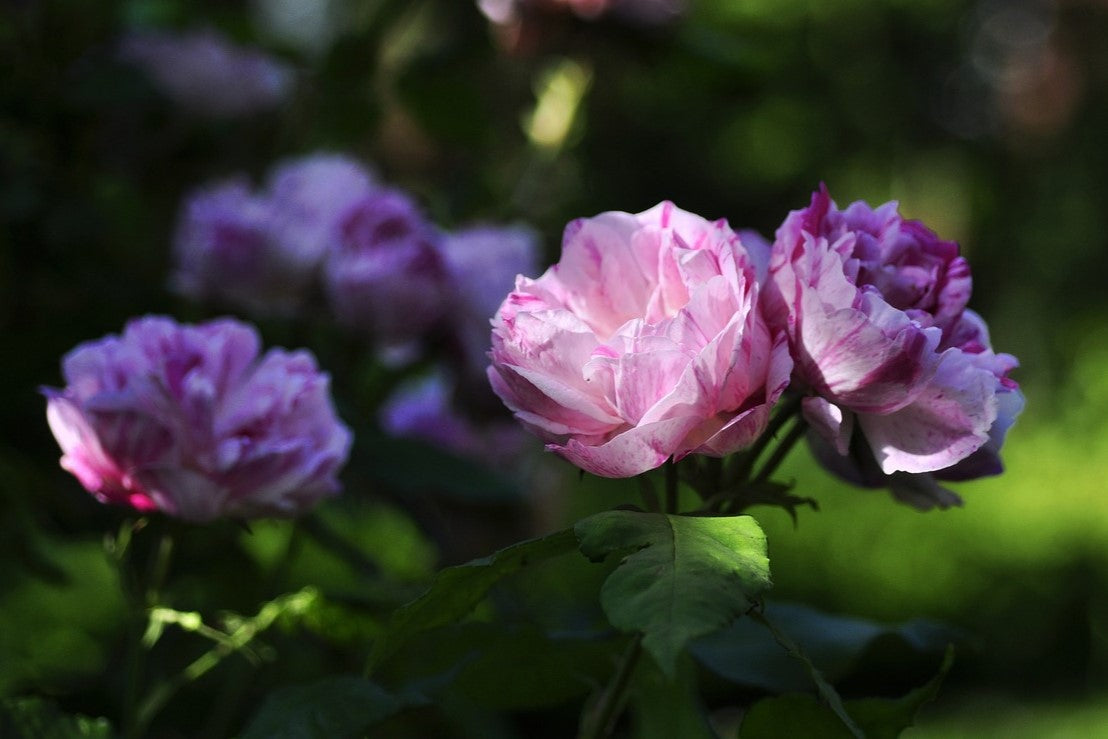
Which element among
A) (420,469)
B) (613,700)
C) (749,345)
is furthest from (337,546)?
(749,345)

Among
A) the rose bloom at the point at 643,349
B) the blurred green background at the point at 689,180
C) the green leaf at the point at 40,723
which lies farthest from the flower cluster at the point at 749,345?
the blurred green background at the point at 689,180

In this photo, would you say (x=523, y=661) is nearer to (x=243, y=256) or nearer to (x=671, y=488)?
(x=671, y=488)

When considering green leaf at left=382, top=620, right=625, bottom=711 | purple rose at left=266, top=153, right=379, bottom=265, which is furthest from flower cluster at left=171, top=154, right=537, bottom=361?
green leaf at left=382, top=620, right=625, bottom=711

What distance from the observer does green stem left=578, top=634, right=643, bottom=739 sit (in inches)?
21.0

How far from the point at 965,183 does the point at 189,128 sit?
407 inches

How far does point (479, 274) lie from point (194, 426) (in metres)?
0.42

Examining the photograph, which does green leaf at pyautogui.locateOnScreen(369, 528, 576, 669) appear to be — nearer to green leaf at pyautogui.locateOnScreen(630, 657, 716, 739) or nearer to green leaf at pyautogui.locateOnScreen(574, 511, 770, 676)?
green leaf at pyautogui.locateOnScreen(574, 511, 770, 676)

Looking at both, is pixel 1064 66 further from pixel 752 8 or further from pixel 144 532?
pixel 144 532

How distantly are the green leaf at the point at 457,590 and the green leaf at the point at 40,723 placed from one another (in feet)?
0.53

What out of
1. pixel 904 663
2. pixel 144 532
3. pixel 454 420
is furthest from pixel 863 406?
pixel 904 663

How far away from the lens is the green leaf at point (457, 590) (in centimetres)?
47

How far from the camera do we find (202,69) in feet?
3.98

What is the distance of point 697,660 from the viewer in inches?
27.9

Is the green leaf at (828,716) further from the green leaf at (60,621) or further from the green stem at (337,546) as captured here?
the green leaf at (60,621)
